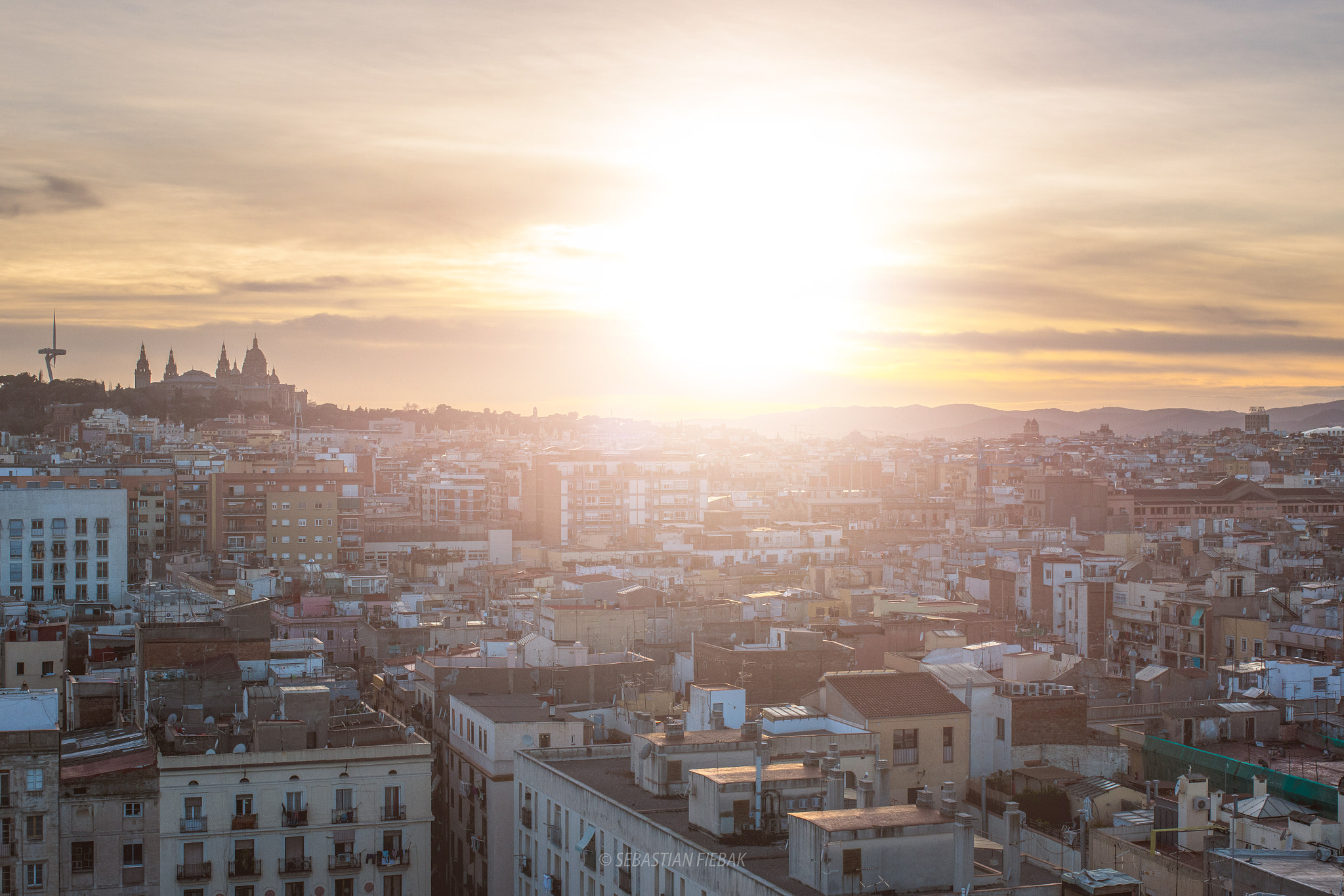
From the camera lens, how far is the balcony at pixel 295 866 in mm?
25656

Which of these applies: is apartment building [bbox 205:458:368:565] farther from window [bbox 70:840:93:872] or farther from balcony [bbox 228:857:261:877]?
balcony [bbox 228:857:261:877]

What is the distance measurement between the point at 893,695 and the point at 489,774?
28.8 ft

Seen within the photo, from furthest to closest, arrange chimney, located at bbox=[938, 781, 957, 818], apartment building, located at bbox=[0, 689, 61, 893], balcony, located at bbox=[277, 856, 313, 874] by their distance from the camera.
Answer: balcony, located at bbox=[277, 856, 313, 874]
apartment building, located at bbox=[0, 689, 61, 893]
chimney, located at bbox=[938, 781, 957, 818]

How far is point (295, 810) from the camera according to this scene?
1018 inches

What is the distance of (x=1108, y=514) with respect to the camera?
3866 inches

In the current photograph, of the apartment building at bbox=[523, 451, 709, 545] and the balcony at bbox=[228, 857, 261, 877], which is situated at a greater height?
the apartment building at bbox=[523, 451, 709, 545]

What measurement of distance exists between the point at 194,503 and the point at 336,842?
61.3 metres

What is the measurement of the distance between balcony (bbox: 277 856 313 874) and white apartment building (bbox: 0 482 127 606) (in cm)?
3346

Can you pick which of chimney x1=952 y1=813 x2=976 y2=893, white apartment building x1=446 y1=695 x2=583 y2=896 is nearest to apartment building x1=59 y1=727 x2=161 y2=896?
white apartment building x1=446 y1=695 x2=583 y2=896

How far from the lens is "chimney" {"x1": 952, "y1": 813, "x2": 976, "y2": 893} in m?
16.7

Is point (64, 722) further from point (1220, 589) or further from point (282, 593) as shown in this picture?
point (1220, 589)

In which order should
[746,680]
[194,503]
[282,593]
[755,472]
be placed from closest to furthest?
1. [746,680]
2. [282,593]
3. [194,503]
4. [755,472]

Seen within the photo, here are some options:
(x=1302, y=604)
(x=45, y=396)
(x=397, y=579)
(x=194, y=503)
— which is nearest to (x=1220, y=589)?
(x=1302, y=604)

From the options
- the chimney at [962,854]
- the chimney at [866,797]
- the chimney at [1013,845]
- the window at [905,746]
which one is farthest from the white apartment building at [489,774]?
the chimney at [962,854]
